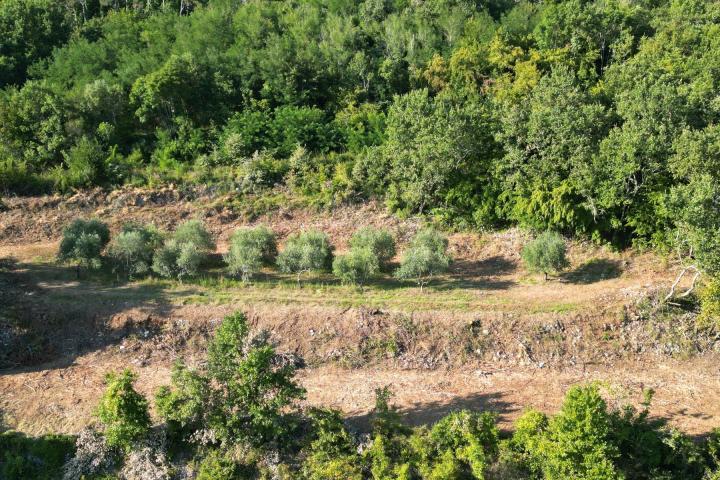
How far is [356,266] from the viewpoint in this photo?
1088 inches

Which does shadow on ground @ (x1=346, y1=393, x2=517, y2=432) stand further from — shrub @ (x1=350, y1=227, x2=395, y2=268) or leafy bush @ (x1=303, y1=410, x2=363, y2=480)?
shrub @ (x1=350, y1=227, x2=395, y2=268)

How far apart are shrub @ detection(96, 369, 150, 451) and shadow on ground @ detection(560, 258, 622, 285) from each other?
18.8 m

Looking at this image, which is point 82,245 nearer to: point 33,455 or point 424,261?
point 33,455

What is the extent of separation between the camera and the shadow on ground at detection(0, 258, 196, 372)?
25141 mm

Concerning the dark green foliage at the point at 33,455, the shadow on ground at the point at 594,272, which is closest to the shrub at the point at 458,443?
the shadow on ground at the point at 594,272

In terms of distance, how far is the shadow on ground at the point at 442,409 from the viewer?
70.5 feet

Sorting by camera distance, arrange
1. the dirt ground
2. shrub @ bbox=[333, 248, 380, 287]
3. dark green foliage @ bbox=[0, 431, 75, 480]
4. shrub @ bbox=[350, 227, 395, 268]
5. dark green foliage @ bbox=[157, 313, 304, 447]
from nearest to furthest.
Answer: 1. dark green foliage @ bbox=[157, 313, 304, 447]
2. dark green foliage @ bbox=[0, 431, 75, 480]
3. the dirt ground
4. shrub @ bbox=[333, 248, 380, 287]
5. shrub @ bbox=[350, 227, 395, 268]

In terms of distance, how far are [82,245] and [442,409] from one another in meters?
17.7

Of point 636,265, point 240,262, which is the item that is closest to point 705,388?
point 636,265

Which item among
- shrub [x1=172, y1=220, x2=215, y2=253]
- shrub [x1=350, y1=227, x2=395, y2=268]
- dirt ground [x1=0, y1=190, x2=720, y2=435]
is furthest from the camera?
shrub [x1=172, y1=220, x2=215, y2=253]

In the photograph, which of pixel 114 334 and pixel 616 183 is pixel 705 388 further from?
pixel 114 334

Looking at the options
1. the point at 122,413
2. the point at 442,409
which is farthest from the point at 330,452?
the point at 122,413

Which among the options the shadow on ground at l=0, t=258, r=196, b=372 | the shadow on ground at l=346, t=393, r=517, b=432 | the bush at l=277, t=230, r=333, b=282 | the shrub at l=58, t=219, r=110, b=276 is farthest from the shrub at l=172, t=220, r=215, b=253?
the shadow on ground at l=346, t=393, r=517, b=432

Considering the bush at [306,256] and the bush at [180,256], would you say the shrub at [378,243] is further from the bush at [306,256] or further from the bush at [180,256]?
the bush at [180,256]
